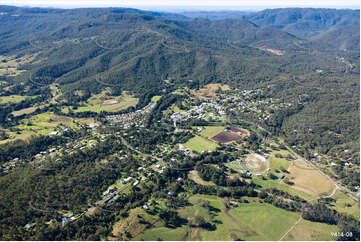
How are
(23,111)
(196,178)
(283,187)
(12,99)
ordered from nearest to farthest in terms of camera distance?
1. (283,187)
2. (196,178)
3. (23,111)
4. (12,99)

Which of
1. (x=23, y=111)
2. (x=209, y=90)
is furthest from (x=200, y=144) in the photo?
(x=23, y=111)

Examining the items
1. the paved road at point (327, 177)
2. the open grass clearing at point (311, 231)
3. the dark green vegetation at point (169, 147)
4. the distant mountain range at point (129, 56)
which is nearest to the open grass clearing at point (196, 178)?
the dark green vegetation at point (169, 147)

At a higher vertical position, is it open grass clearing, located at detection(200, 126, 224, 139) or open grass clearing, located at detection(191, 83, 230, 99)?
open grass clearing, located at detection(191, 83, 230, 99)

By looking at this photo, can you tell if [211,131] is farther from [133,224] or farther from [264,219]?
[133,224]

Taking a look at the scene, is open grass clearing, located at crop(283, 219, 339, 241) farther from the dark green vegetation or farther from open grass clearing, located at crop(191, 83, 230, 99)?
open grass clearing, located at crop(191, 83, 230, 99)

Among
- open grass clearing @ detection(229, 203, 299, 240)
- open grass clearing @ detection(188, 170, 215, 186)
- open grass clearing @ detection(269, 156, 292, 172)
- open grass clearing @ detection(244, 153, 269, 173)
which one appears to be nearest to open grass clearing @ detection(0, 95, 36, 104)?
open grass clearing @ detection(188, 170, 215, 186)

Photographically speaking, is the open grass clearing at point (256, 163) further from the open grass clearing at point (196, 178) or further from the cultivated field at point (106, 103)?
the cultivated field at point (106, 103)

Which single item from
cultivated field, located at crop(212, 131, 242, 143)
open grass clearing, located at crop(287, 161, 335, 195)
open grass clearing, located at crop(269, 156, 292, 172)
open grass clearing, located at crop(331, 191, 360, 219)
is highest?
cultivated field, located at crop(212, 131, 242, 143)
